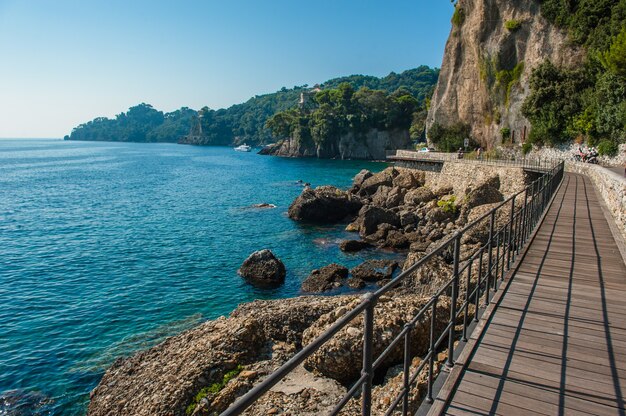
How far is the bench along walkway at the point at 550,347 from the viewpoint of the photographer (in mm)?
4398

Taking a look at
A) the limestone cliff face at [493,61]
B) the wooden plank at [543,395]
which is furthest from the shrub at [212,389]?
the limestone cliff face at [493,61]

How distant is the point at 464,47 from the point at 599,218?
50.3 meters

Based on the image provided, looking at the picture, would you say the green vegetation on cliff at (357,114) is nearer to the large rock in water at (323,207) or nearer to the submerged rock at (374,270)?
the large rock in water at (323,207)

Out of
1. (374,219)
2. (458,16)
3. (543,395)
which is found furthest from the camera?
(458,16)

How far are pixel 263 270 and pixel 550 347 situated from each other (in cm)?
1638

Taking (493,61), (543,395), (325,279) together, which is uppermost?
(493,61)

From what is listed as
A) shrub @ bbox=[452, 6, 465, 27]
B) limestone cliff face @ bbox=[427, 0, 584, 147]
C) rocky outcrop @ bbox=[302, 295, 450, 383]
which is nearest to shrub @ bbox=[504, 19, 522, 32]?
limestone cliff face @ bbox=[427, 0, 584, 147]

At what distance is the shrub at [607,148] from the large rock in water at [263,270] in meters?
27.0

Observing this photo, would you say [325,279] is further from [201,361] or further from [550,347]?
[550,347]

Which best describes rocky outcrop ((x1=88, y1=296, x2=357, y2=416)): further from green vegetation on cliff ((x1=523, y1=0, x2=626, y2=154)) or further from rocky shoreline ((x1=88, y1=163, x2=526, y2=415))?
green vegetation on cliff ((x1=523, y1=0, x2=626, y2=154))

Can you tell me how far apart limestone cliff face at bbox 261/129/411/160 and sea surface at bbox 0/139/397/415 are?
59221 mm

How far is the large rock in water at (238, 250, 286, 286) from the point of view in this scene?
67.7ft

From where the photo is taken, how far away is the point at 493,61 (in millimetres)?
51531

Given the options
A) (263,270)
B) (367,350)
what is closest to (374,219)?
(263,270)
